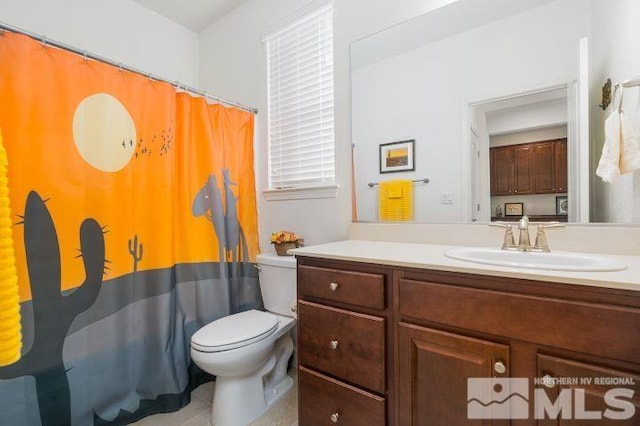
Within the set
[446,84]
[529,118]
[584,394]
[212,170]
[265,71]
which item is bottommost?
[584,394]

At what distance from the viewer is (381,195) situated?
1.60 metres

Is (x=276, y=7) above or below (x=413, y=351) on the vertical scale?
above

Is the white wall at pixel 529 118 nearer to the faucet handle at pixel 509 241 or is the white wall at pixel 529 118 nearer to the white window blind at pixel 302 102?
the faucet handle at pixel 509 241

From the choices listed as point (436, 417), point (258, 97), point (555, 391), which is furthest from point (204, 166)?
point (555, 391)

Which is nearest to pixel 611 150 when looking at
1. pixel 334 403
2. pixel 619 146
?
pixel 619 146

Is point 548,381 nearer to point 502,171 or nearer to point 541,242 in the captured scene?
point 541,242

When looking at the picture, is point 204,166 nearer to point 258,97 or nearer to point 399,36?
point 258,97

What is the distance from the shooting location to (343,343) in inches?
44.2

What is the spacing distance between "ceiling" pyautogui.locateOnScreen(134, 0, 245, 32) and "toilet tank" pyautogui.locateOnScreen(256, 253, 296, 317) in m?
1.87

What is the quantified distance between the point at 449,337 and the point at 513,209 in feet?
2.27

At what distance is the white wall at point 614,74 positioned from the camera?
1024 mm

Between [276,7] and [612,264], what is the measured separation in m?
2.23

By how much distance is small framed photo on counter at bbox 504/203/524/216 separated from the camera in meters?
1.24

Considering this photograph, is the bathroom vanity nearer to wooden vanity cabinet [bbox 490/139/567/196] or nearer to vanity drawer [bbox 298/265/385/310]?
vanity drawer [bbox 298/265/385/310]
